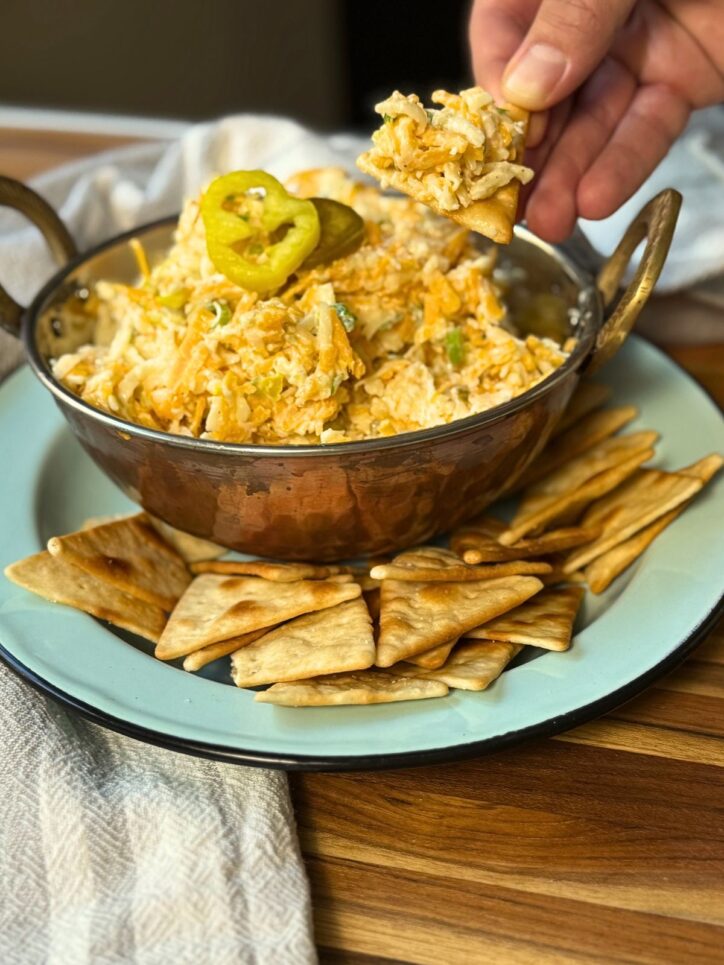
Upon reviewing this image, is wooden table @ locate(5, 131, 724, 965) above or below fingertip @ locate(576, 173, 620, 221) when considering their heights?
below

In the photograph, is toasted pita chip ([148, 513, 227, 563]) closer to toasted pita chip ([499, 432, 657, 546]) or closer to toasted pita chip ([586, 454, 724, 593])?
toasted pita chip ([499, 432, 657, 546])

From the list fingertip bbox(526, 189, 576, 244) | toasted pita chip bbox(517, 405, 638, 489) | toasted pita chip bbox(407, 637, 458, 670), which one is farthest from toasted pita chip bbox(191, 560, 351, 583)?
fingertip bbox(526, 189, 576, 244)

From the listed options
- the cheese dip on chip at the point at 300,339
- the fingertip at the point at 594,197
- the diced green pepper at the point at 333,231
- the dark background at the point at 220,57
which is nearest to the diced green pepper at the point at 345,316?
the cheese dip on chip at the point at 300,339

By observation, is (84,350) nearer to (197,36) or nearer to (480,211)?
(480,211)

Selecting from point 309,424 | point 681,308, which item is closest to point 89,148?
point 681,308

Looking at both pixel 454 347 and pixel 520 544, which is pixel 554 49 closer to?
pixel 454 347

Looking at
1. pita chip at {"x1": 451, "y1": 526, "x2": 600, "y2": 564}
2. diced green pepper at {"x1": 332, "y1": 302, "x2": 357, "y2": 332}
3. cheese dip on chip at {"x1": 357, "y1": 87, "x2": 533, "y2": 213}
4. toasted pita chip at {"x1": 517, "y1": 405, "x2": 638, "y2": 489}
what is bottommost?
toasted pita chip at {"x1": 517, "y1": 405, "x2": 638, "y2": 489}

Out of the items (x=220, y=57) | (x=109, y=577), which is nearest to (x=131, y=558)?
(x=109, y=577)
